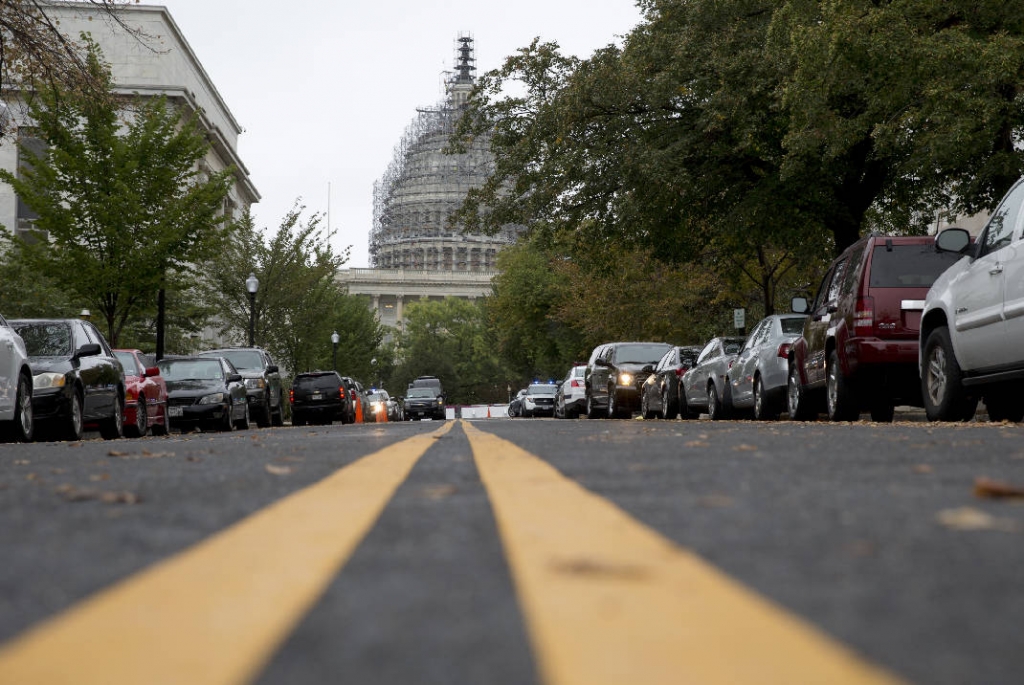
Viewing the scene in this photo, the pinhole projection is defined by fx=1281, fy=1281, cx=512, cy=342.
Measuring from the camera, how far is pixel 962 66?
17.0 meters

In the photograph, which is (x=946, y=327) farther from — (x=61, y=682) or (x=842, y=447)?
(x=61, y=682)

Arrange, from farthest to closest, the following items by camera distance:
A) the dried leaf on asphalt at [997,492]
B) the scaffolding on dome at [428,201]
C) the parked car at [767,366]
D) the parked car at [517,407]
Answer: the scaffolding on dome at [428,201], the parked car at [517,407], the parked car at [767,366], the dried leaf on asphalt at [997,492]

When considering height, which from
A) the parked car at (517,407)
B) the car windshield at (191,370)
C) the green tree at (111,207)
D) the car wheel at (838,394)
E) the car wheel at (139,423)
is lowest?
the parked car at (517,407)

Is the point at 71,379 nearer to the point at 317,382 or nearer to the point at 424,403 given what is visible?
the point at 317,382

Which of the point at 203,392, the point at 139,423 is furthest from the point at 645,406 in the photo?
the point at 139,423

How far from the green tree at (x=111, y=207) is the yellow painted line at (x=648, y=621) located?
25.8 m

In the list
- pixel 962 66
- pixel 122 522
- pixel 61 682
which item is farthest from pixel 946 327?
pixel 61 682

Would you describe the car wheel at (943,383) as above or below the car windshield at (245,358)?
below

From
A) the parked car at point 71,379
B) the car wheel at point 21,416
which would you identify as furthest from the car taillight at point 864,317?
the car wheel at point 21,416

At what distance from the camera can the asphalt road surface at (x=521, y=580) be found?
1.72 m

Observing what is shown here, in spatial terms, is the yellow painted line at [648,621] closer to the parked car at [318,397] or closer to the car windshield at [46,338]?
the car windshield at [46,338]

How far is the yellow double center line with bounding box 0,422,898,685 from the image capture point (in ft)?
5.46

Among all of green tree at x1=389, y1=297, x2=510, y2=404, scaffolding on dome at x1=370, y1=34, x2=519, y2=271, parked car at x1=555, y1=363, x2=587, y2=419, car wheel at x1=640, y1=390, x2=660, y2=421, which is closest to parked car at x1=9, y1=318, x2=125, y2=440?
car wheel at x1=640, y1=390, x2=660, y2=421

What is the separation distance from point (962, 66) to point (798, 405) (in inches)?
200
